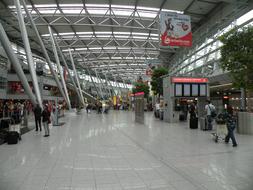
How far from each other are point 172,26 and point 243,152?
9533 millimetres

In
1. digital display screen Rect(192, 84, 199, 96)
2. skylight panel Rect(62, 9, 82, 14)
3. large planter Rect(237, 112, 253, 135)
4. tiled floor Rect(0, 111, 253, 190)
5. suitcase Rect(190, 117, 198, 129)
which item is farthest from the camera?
skylight panel Rect(62, 9, 82, 14)

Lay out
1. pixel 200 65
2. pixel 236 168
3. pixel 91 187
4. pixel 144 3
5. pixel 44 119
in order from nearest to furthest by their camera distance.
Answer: pixel 91 187
pixel 236 168
pixel 44 119
pixel 144 3
pixel 200 65

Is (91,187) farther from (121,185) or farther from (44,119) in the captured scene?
(44,119)

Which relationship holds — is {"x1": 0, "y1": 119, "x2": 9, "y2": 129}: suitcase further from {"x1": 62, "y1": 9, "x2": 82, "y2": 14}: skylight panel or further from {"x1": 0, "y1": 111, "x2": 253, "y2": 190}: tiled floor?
{"x1": 62, "y1": 9, "x2": 82, "y2": 14}: skylight panel

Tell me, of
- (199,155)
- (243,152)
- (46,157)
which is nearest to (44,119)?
(46,157)

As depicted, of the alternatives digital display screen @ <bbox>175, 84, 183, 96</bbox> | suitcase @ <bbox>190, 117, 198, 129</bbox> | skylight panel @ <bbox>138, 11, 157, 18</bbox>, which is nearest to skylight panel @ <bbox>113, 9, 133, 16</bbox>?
skylight panel @ <bbox>138, 11, 157, 18</bbox>

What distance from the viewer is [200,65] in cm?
3142

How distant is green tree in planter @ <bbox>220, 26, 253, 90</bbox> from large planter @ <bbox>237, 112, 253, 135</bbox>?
3.03 metres

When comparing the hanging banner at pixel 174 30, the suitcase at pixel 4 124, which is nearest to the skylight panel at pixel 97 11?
the hanging banner at pixel 174 30

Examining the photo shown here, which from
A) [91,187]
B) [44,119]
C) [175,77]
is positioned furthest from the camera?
[175,77]

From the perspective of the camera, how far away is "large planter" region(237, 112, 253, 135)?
45.3ft

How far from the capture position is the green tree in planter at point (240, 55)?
10.5 m

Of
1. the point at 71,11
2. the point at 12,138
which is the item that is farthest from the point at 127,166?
the point at 71,11

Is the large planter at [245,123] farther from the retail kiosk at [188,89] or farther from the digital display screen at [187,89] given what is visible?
the digital display screen at [187,89]
